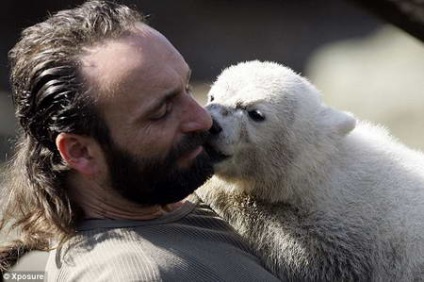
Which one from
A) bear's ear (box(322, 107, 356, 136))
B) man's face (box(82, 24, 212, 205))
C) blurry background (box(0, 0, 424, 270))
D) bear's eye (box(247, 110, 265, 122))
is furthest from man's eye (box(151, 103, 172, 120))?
blurry background (box(0, 0, 424, 270))

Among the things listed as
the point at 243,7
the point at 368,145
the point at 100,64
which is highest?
the point at 100,64

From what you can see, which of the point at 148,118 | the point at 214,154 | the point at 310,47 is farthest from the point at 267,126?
the point at 310,47

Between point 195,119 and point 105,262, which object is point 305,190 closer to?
point 195,119

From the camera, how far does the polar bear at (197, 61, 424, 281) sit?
2.61 meters

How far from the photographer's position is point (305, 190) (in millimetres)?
2701

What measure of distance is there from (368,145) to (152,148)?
99 centimetres

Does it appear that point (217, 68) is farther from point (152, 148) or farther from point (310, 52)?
point (152, 148)

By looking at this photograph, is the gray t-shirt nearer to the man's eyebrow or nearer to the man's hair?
the man's hair

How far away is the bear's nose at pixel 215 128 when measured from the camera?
8.08ft

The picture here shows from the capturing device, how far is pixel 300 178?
2.70 m

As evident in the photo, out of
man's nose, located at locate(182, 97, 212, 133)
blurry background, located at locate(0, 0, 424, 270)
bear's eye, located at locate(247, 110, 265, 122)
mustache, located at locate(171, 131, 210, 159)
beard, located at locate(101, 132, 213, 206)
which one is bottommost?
blurry background, located at locate(0, 0, 424, 270)

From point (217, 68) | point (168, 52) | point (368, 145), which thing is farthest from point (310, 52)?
point (168, 52)

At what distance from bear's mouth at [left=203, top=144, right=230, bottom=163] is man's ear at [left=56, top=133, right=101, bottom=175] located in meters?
0.40

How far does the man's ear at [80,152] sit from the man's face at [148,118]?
4cm
